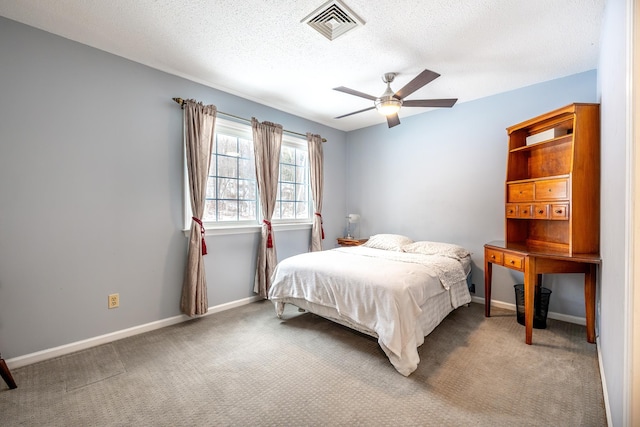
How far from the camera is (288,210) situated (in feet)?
13.9

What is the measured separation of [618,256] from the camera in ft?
4.34

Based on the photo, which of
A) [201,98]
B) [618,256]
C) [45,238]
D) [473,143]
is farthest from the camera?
Answer: [473,143]

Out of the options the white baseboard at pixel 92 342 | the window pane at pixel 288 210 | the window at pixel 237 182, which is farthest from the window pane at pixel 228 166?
the white baseboard at pixel 92 342

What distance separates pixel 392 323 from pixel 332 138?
3514mm

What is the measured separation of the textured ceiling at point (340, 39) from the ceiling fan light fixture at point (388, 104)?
1.13 ft

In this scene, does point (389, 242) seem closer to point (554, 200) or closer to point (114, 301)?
point (554, 200)

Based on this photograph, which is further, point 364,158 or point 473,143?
point 364,158

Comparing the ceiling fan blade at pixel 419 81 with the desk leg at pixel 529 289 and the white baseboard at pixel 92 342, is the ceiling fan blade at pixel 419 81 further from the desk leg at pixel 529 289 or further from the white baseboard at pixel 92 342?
the white baseboard at pixel 92 342

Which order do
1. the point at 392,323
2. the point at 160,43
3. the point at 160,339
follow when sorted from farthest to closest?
the point at 160,339
the point at 160,43
the point at 392,323

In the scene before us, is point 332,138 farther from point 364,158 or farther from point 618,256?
point 618,256

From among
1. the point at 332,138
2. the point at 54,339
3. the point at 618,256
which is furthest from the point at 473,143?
the point at 54,339

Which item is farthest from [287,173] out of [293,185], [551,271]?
[551,271]

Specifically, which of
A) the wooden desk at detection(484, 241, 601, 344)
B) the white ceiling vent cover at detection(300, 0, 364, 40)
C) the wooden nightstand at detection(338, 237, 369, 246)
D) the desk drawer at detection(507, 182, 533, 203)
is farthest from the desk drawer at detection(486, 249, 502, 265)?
the white ceiling vent cover at detection(300, 0, 364, 40)

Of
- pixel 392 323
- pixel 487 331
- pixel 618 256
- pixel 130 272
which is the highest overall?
pixel 618 256
